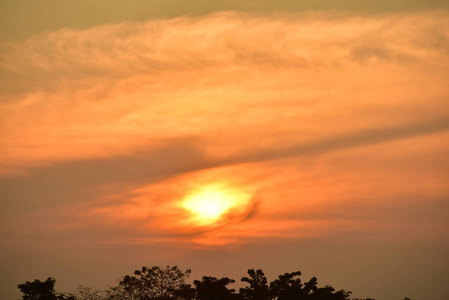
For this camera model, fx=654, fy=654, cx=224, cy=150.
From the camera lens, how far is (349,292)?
95438 mm

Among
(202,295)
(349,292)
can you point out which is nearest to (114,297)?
(202,295)

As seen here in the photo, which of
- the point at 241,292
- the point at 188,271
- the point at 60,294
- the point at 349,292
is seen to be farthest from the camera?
the point at 349,292

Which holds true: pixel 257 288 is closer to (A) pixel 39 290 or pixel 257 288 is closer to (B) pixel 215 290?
(B) pixel 215 290

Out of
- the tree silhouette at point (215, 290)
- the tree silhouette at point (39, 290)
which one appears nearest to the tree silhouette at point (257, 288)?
the tree silhouette at point (215, 290)

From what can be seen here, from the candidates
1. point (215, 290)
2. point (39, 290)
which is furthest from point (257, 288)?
point (39, 290)

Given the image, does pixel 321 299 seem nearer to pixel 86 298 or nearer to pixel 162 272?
pixel 162 272

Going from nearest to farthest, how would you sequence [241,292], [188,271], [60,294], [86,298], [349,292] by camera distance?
[241,292] → [60,294] → [188,271] → [86,298] → [349,292]

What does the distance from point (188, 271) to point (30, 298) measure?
771 inches

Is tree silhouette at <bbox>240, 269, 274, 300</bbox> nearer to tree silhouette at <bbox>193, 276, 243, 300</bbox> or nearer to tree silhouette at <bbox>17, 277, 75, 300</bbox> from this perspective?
tree silhouette at <bbox>193, 276, 243, 300</bbox>

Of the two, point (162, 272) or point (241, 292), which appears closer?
point (241, 292)

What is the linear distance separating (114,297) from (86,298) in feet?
15.2

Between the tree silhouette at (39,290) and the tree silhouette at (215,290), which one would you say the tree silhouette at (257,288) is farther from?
the tree silhouette at (39,290)

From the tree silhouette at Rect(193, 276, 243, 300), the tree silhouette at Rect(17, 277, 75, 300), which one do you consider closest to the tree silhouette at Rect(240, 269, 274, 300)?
the tree silhouette at Rect(193, 276, 243, 300)

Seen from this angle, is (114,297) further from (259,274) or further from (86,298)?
(259,274)
